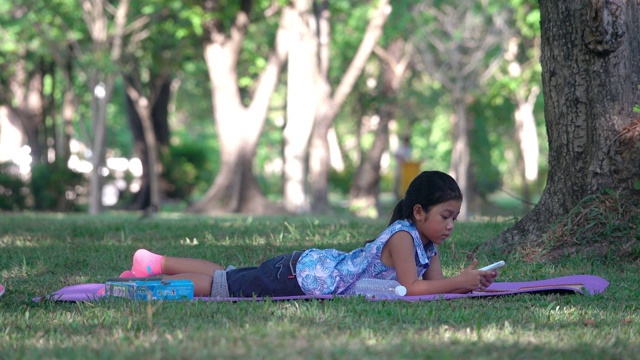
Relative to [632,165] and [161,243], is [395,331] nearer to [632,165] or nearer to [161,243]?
[632,165]

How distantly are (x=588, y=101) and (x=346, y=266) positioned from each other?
289 centimetres

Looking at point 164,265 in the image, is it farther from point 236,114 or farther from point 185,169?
point 185,169

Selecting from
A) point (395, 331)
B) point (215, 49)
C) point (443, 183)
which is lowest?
point (395, 331)

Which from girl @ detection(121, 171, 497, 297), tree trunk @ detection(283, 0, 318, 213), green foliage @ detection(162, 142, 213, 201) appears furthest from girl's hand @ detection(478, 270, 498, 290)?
green foliage @ detection(162, 142, 213, 201)

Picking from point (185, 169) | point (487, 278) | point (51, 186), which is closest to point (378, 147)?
point (185, 169)

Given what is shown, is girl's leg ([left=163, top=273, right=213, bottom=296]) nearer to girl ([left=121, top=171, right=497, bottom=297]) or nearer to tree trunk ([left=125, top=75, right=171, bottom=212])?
girl ([left=121, top=171, right=497, bottom=297])

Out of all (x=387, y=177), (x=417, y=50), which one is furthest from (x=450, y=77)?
(x=387, y=177)

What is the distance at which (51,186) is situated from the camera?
22.9 meters

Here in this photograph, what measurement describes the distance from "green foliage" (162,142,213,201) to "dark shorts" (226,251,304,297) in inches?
852

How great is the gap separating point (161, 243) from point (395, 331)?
15.5ft

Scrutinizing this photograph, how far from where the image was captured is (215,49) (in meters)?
21.2

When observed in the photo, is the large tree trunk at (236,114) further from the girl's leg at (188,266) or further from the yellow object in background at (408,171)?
the girl's leg at (188,266)

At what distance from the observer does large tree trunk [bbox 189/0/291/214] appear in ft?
68.6

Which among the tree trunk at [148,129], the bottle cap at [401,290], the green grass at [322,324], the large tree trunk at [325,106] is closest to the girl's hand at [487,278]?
the green grass at [322,324]
